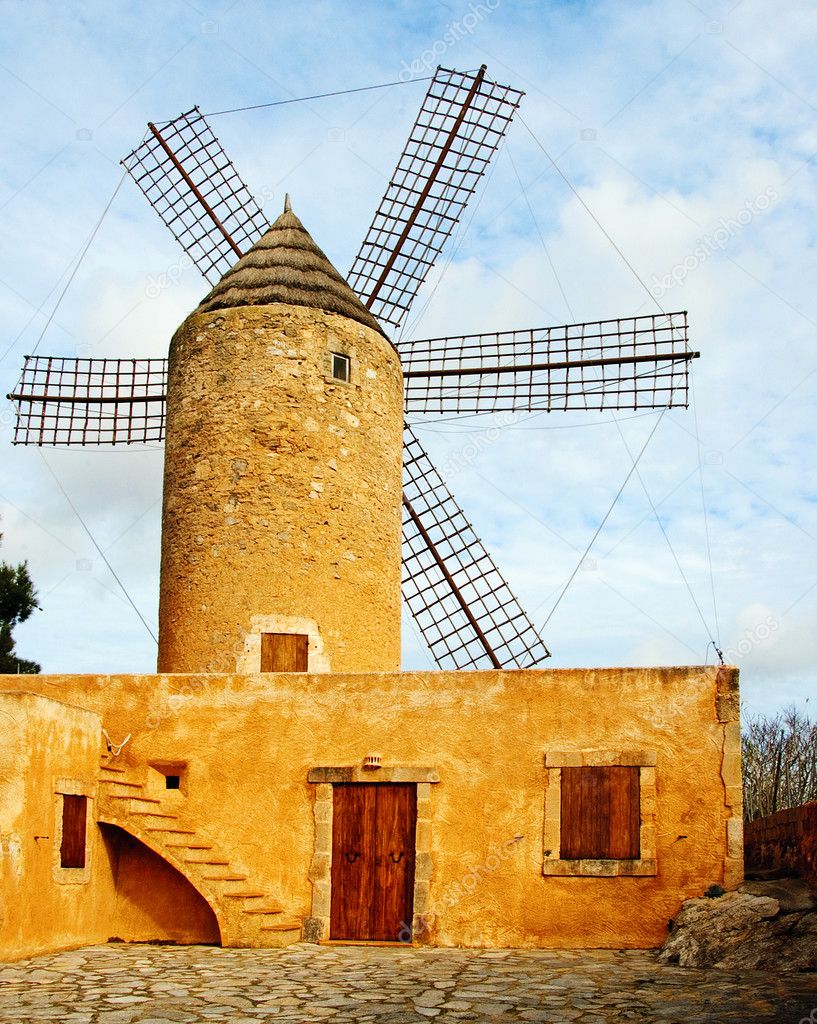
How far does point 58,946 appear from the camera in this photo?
402 inches

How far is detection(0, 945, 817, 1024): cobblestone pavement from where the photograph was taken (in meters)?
7.19

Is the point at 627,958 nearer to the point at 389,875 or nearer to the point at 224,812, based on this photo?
the point at 389,875

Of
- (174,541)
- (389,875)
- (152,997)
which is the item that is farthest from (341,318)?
(152,997)

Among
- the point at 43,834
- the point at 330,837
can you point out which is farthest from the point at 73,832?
the point at 330,837

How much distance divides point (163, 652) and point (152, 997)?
635 cm

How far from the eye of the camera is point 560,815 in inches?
425

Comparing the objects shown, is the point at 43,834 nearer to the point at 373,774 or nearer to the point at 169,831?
the point at 169,831

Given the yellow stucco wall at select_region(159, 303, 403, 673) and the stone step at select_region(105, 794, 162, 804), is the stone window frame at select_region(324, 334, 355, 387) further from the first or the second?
the stone step at select_region(105, 794, 162, 804)

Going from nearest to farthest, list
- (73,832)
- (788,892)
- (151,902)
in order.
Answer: (788,892) → (73,832) → (151,902)

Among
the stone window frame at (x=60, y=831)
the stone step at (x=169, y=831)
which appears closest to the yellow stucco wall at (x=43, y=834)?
the stone window frame at (x=60, y=831)

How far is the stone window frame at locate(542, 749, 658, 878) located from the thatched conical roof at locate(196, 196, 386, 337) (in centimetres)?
660

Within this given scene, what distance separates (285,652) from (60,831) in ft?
11.6

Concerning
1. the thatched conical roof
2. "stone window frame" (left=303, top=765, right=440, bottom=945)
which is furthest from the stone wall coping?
the thatched conical roof

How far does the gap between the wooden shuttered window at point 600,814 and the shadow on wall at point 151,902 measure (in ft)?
11.5
